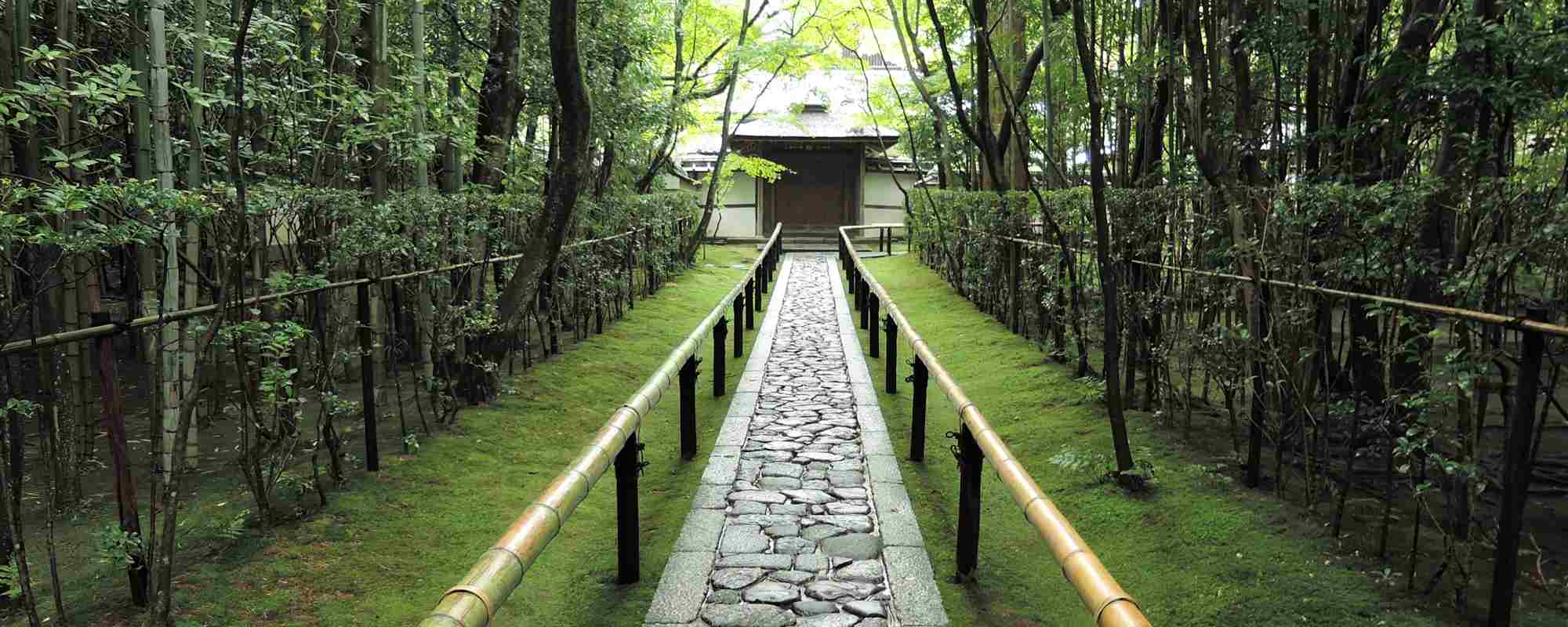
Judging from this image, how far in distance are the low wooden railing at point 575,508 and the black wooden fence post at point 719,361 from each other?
98 cm

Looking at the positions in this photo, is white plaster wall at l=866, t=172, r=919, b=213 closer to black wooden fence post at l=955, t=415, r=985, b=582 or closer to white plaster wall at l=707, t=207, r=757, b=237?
Result: white plaster wall at l=707, t=207, r=757, b=237

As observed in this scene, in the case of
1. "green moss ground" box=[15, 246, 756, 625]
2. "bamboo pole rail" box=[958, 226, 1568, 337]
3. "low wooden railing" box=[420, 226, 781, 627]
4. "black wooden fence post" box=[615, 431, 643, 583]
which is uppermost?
"bamboo pole rail" box=[958, 226, 1568, 337]

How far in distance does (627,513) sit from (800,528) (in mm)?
958

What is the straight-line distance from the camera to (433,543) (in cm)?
433

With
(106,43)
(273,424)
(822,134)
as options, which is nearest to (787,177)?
(822,134)

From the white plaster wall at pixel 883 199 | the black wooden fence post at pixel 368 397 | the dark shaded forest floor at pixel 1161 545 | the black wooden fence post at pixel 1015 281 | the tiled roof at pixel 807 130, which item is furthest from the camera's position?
the white plaster wall at pixel 883 199

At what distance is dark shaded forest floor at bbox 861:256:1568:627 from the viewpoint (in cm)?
356

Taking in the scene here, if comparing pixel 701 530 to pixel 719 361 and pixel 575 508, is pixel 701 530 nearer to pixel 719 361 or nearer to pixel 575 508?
pixel 575 508

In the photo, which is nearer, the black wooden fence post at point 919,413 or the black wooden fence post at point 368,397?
the black wooden fence post at point 368,397

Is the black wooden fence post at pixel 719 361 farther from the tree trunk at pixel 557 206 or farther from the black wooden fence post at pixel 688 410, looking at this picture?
the black wooden fence post at pixel 688 410

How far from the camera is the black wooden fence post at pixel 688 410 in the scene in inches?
224

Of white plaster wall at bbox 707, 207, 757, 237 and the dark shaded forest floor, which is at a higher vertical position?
white plaster wall at bbox 707, 207, 757, 237

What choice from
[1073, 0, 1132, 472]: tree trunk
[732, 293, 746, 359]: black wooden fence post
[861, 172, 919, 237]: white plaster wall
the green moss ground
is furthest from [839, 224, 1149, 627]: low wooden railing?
[861, 172, 919, 237]: white plaster wall

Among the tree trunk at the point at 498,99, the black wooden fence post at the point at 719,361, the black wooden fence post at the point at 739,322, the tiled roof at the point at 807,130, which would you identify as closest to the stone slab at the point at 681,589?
the black wooden fence post at the point at 719,361
